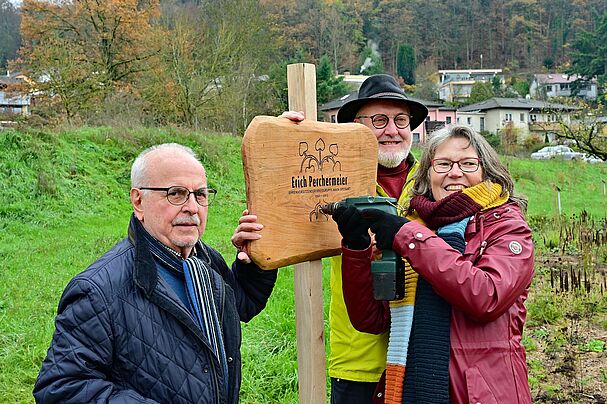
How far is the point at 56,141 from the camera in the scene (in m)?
13.4

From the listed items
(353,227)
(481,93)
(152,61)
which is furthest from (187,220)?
(481,93)

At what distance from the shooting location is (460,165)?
86.4 inches

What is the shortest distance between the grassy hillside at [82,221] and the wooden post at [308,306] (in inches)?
70.3

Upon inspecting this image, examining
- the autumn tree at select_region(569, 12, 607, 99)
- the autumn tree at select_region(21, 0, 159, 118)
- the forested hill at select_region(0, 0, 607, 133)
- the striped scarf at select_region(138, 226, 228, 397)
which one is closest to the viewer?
the striped scarf at select_region(138, 226, 228, 397)

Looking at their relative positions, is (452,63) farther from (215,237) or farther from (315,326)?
(315,326)

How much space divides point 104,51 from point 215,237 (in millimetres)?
14648

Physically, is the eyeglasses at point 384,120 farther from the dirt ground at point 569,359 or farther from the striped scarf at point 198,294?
the dirt ground at point 569,359

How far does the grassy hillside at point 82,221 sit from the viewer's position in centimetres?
473

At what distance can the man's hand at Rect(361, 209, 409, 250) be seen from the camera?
201cm

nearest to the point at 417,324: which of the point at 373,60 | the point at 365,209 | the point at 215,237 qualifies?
the point at 365,209

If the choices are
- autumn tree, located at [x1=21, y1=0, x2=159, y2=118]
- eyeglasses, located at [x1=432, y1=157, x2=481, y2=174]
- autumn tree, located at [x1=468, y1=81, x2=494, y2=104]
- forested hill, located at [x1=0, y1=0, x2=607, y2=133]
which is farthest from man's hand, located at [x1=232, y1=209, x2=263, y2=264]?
autumn tree, located at [x1=468, y1=81, x2=494, y2=104]

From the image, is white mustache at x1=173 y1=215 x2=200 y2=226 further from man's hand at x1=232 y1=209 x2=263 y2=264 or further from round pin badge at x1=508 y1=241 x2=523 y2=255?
round pin badge at x1=508 y1=241 x2=523 y2=255

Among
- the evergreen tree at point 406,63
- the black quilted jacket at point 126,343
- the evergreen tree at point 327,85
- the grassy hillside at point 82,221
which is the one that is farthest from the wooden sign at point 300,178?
the evergreen tree at point 406,63

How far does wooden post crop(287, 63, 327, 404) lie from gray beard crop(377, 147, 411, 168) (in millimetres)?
415
